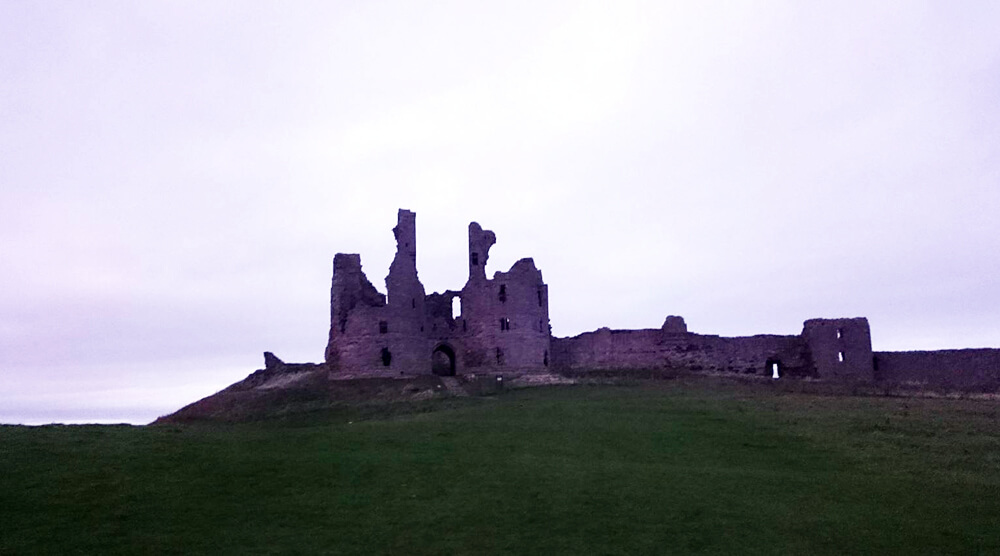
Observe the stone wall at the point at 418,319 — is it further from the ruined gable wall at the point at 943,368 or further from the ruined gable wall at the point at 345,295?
the ruined gable wall at the point at 943,368

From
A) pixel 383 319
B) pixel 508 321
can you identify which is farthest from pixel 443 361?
pixel 383 319

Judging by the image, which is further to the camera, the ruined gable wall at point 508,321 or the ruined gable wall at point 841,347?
the ruined gable wall at point 841,347

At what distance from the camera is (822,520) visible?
19.9m

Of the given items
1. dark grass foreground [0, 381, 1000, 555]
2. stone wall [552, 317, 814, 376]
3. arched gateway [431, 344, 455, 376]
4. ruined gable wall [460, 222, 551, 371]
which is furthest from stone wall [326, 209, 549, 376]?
dark grass foreground [0, 381, 1000, 555]

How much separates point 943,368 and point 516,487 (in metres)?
43.7

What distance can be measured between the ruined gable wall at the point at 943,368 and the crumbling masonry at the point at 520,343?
0.20 ft

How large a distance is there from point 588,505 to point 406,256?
38504mm

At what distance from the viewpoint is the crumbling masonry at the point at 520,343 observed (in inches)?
2205

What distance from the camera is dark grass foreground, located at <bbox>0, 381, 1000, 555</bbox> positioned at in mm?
18062

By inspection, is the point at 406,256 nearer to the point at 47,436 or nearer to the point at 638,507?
the point at 47,436

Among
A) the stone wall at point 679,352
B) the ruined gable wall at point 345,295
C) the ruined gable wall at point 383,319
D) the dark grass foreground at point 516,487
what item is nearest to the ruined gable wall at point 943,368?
the stone wall at point 679,352

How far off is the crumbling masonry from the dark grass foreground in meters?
21.1

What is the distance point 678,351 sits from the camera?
6231 cm

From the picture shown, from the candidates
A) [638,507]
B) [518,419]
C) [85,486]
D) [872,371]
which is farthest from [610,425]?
[872,371]
